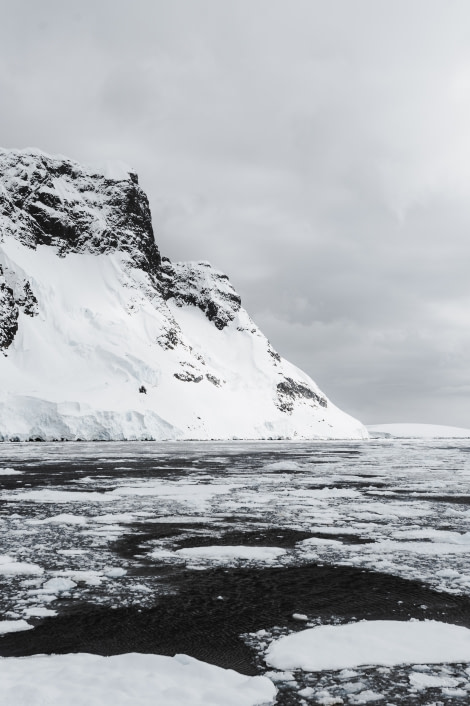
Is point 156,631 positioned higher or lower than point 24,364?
lower

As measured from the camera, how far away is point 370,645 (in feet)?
14.3

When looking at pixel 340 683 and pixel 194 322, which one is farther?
pixel 194 322

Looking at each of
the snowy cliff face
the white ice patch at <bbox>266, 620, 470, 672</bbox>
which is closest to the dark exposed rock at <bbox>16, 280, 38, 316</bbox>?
the snowy cliff face

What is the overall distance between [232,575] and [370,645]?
265cm

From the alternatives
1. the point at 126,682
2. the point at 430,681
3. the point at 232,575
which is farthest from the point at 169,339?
the point at 430,681

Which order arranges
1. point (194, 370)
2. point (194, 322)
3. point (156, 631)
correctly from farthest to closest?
point (194, 322)
point (194, 370)
point (156, 631)

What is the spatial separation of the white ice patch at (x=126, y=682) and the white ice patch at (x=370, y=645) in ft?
1.73

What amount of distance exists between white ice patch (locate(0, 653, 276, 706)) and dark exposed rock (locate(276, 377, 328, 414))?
137 meters

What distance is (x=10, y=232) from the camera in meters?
132

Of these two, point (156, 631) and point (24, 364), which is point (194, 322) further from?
point (156, 631)

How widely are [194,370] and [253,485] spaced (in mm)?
109986

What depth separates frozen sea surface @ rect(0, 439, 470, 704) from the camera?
14.3 feet

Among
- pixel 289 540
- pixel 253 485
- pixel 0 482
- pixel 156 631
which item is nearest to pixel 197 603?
pixel 156 631

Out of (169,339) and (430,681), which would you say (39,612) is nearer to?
(430,681)
